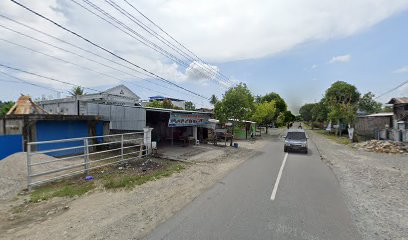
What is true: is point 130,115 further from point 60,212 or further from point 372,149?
point 372,149

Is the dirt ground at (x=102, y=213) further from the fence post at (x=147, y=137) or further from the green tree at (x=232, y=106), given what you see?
the green tree at (x=232, y=106)

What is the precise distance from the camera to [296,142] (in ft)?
54.2

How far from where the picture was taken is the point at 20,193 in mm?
6758

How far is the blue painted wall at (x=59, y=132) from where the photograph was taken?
13125mm

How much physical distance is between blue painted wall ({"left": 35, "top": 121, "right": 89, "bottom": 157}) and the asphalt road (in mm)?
11497

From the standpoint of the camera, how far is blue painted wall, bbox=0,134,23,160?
1195 cm

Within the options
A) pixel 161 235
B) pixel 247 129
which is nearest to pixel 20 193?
pixel 161 235

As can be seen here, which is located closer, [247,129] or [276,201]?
[276,201]

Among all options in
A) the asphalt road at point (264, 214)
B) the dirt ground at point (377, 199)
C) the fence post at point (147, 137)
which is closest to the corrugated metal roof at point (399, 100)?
the dirt ground at point (377, 199)

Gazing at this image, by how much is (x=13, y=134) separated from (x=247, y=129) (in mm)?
26231

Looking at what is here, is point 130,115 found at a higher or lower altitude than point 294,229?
higher

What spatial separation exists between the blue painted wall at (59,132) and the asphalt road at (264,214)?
11497 mm

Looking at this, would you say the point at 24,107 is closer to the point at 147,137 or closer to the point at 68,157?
the point at 68,157

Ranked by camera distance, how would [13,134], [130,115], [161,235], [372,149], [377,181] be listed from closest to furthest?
[161,235], [377,181], [13,134], [130,115], [372,149]
